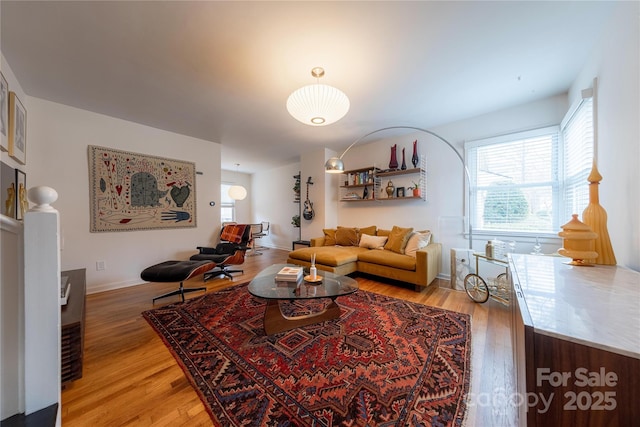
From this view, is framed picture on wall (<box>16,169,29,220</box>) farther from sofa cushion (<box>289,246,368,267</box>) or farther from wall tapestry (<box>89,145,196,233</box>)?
sofa cushion (<box>289,246,368,267</box>)

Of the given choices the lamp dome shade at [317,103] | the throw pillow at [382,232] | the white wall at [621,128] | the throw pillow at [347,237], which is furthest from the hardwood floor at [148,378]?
the lamp dome shade at [317,103]

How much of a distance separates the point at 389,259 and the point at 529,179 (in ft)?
6.94

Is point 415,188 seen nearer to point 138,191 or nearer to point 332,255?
point 332,255

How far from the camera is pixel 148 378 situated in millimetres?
1476

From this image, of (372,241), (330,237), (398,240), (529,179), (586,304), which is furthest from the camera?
(330,237)

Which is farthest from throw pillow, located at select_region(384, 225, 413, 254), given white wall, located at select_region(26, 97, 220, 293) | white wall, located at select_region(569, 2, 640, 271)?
white wall, located at select_region(26, 97, 220, 293)

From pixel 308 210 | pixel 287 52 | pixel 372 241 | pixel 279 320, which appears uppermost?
pixel 287 52

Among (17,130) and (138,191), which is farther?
(138,191)

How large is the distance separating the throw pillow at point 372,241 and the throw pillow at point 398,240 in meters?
0.10

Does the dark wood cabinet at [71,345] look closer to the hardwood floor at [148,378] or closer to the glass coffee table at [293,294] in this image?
the hardwood floor at [148,378]

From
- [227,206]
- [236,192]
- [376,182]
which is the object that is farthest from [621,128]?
[227,206]

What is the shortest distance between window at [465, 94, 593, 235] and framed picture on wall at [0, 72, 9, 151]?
17.1 feet

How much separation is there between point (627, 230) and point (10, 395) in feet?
10.1

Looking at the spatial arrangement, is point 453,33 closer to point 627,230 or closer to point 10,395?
point 627,230
